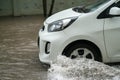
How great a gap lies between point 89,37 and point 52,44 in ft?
2.53

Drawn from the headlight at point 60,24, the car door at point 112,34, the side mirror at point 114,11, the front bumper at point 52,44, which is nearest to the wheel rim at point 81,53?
the front bumper at point 52,44

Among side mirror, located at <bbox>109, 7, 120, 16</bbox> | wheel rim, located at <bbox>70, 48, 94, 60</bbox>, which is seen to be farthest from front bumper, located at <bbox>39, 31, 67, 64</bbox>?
side mirror, located at <bbox>109, 7, 120, 16</bbox>

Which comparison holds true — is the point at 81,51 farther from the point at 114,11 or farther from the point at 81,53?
the point at 114,11

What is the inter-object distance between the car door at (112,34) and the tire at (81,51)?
0.27 metres

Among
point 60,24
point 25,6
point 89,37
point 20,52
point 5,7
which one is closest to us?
point 89,37

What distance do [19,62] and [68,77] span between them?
7.30 feet

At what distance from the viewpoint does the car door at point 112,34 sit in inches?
293

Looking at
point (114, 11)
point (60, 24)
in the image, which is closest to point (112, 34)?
point (114, 11)

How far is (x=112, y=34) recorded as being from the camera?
7.46 metres

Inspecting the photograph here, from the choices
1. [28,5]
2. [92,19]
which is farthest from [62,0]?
[92,19]

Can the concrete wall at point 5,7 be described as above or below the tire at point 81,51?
below

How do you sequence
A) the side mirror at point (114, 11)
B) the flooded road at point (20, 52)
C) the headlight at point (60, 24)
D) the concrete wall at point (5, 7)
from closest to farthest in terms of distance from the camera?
the side mirror at point (114, 11) < the headlight at point (60, 24) < the flooded road at point (20, 52) < the concrete wall at point (5, 7)

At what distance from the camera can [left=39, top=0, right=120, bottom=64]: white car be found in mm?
7438

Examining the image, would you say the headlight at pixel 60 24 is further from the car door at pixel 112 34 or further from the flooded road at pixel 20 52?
the flooded road at pixel 20 52
